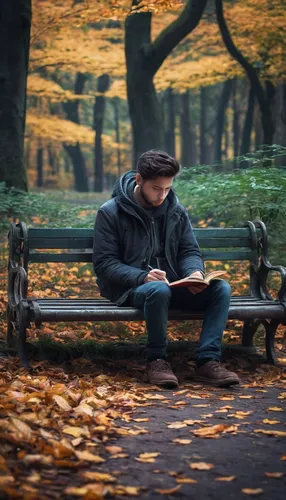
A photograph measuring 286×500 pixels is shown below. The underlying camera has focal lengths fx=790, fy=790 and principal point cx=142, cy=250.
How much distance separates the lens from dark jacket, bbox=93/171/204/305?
5656mm

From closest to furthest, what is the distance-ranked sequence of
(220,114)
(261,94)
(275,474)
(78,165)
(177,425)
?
(275,474) → (177,425) → (261,94) → (220,114) → (78,165)

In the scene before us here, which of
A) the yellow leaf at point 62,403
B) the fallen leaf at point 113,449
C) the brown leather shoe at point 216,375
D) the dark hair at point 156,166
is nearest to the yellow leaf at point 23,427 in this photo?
the fallen leaf at point 113,449

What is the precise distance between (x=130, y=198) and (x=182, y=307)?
0.88 m

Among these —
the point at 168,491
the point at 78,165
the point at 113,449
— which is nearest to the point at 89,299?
the point at 113,449

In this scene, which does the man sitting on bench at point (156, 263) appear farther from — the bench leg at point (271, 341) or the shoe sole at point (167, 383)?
the bench leg at point (271, 341)

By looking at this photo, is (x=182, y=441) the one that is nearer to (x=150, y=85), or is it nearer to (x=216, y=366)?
(x=216, y=366)

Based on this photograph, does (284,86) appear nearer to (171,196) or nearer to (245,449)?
(171,196)

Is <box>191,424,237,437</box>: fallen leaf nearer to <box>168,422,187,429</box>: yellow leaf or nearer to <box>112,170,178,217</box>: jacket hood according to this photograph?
<box>168,422,187,429</box>: yellow leaf

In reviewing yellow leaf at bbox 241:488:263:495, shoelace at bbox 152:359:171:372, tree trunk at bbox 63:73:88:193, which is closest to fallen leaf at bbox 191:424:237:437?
yellow leaf at bbox 241:488:263:495

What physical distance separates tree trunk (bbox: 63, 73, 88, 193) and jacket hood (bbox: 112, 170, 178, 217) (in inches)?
957

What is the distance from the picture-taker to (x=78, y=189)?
106 ft

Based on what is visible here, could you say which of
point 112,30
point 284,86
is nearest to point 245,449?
point 284,86

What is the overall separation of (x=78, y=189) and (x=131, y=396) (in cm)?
2782

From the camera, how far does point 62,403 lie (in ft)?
14.0
